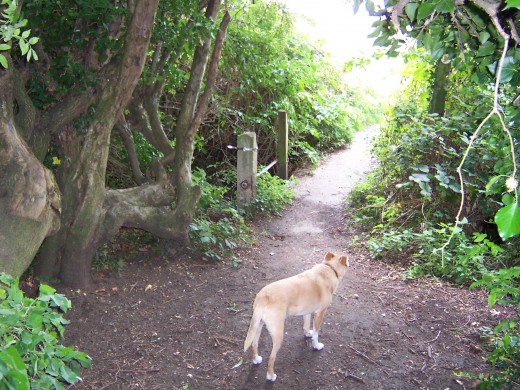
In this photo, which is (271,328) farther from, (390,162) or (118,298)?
(390,162)

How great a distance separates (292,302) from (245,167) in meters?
4.59

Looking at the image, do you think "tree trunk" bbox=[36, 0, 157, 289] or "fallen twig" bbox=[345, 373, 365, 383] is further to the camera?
"tree trunk" bbox=[36, 0, 157, 289]

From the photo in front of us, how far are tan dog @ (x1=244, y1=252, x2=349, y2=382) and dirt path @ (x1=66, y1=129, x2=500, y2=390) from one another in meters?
0.26

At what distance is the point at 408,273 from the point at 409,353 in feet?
6.11

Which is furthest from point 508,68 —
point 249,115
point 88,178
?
point 249,115

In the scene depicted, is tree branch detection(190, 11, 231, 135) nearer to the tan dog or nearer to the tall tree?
the tall tree

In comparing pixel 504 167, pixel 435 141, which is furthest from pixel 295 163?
pixel 504 167

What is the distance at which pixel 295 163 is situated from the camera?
1206cm

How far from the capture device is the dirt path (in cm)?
395

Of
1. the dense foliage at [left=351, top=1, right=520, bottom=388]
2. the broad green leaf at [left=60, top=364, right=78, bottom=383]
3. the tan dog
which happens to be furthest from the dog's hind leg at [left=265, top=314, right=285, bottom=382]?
the broad green leaf at [left=60, top=364, right=78, bottom=383]

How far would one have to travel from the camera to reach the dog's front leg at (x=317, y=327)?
4.30 m

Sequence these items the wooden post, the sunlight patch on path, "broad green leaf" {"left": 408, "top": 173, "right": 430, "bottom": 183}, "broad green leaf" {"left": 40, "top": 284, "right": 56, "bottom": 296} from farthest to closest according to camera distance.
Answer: the wooden post, the sunlight patch on path, "broad green leaf" {"left": 408, "top": 173, "right": 430, "bottom": 183}, "broad green leaf" {"left": 40, "top": 284, "right": 56, "bottom": 296}

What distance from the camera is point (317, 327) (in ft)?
14.2

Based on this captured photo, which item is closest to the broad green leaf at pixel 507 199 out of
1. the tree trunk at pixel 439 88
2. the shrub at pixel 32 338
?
the shrub at pixel 32 338
